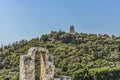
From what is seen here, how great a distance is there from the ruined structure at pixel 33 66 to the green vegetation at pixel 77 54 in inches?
1743

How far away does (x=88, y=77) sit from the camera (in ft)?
259

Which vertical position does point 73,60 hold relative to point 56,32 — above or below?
below

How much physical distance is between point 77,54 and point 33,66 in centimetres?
7027

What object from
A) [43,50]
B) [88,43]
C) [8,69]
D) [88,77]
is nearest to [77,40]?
[88,43]

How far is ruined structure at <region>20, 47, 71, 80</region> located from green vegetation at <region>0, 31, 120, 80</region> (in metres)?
44.3

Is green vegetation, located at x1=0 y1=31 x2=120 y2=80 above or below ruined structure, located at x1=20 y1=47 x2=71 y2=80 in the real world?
above

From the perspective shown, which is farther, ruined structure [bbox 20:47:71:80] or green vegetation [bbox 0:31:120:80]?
green vegetation [bbox 0:31:120:80]

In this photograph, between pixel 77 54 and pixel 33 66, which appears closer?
pixel 33 66

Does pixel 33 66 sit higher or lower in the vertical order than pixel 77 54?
lower

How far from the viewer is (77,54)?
103 m

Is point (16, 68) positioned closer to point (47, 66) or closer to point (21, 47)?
point (21, 47)

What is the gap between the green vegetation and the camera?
264ft

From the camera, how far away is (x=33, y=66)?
33.2 meters

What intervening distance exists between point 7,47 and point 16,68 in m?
19.9
